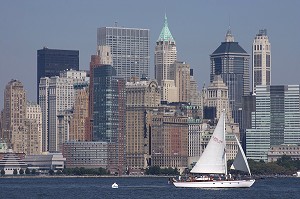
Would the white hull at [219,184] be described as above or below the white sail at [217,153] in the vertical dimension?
below

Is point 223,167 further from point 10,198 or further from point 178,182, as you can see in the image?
point 10,198

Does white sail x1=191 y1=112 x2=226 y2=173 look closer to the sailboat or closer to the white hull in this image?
the sailboat

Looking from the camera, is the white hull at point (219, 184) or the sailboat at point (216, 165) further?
the white hull at point (219, 184)

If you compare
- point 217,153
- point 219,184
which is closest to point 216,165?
point 217,153

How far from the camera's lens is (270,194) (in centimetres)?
16938

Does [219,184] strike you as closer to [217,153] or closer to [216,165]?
[216,165]

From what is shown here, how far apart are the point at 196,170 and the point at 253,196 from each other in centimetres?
1316

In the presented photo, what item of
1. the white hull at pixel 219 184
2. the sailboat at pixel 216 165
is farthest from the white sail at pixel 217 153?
the white hull at pixel 219 184

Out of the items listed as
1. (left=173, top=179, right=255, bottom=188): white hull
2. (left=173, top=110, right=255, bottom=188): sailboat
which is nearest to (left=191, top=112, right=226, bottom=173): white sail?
(left=173, top=110, right=255, bottom=188): sailboat

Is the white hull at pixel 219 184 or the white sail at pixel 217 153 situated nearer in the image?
the white sail at pixel 217 153

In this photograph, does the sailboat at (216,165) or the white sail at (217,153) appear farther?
the sailboat at (216,165)

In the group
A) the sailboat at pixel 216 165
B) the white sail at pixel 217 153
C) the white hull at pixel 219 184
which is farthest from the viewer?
the white hull at pixel 219 184

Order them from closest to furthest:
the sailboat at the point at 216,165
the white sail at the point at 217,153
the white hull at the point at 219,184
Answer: the white sail at the point at 217,153 < the sailboat at the point at 216,165 < the white hull at the point at 219,184

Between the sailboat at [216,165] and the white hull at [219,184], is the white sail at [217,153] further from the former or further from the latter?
the white hull at [219,184]
